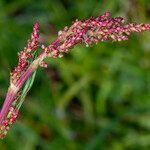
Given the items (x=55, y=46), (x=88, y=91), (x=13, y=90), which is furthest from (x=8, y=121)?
(x=88, y=91)

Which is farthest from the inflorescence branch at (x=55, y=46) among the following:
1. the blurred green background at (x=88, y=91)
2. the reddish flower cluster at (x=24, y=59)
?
the blurred green background at (x=88, y=91)

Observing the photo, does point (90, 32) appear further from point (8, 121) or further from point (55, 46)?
point (8, 121)

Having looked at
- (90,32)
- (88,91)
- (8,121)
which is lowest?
(8,121)

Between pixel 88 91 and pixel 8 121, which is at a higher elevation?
pixel 88 91

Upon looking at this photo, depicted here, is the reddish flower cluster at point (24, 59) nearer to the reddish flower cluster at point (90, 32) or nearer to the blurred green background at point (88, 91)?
the reddish flower cluster at point (90, 32)

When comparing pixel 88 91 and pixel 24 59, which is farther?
pixel 88 91

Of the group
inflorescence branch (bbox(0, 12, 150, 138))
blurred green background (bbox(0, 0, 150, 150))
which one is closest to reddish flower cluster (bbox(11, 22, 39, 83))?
inflorescence branch (bbox(0, 12, 150, 138))

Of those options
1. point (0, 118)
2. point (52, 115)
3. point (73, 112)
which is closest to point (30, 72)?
point (0, 118)

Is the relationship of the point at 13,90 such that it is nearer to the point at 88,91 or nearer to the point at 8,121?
the point at 8,121
